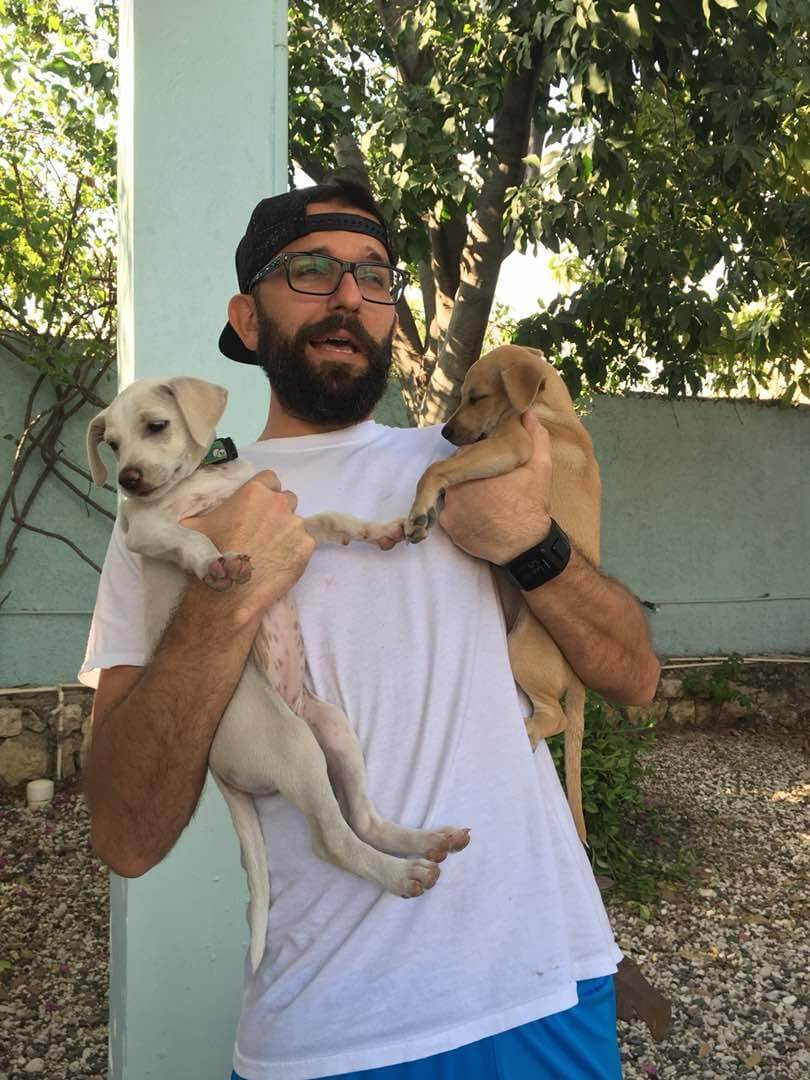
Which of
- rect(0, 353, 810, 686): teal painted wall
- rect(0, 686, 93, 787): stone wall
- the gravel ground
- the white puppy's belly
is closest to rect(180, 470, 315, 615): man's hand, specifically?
the white puppy's belly

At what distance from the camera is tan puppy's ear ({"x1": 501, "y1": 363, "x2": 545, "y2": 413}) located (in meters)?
2.53

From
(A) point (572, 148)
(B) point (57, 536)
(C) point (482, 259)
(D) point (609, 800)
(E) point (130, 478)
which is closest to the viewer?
(E) point (130, 478)

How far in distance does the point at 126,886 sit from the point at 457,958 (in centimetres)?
175

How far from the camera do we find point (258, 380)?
10.3 feet

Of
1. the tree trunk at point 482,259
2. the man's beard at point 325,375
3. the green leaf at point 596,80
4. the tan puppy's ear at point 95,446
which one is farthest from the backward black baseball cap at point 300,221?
the tree trunk at point 482,259

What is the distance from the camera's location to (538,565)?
6.04ft

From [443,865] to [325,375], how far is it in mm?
945

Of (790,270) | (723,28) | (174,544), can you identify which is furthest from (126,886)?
(790,270)

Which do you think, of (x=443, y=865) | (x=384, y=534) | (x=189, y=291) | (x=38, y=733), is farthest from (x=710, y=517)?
(x=443, y=865)

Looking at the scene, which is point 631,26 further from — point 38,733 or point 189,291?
point 38,733

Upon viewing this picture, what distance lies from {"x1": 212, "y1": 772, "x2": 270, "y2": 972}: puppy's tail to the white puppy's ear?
2.35 feet

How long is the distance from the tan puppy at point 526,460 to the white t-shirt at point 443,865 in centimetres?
28

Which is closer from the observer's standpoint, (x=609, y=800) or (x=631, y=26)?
(x=631, y=26)

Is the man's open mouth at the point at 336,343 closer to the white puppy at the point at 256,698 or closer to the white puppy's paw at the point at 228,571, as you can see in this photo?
the white puppy at the point at 256,698
